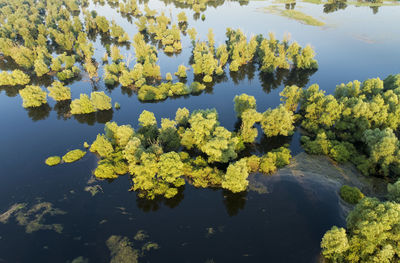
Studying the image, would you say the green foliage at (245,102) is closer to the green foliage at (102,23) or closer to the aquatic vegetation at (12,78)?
the aquatic vegetation at (12,78)

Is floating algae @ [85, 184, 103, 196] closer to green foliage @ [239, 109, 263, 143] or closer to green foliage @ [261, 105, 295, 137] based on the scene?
green foliage @ [239, 109, 263, 143]

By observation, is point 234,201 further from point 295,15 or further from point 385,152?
point 295,15

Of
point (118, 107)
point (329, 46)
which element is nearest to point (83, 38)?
point (118, 107)

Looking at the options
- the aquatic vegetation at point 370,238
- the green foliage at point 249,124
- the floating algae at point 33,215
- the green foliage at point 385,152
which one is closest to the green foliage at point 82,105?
the floating algae at point 33,215

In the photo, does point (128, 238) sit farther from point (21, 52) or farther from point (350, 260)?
point (21, 52)

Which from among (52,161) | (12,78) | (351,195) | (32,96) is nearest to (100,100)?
(32,96)
